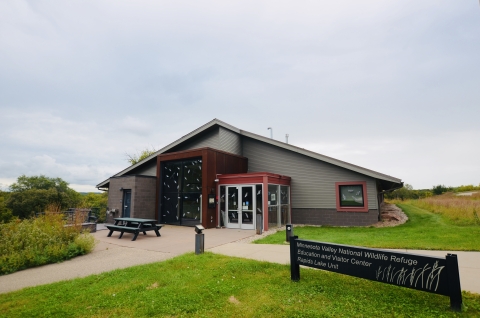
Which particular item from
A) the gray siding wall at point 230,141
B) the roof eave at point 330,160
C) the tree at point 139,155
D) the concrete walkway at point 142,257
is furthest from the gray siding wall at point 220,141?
the tree at point 139,155

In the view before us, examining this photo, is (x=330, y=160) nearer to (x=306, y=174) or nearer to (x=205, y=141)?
(x=306, y=174)

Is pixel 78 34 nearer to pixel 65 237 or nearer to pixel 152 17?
pixel 152 17

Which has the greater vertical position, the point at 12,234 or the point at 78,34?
the point at 78,34

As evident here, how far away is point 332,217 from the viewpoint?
13.8 metres

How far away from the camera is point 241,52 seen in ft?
43.0

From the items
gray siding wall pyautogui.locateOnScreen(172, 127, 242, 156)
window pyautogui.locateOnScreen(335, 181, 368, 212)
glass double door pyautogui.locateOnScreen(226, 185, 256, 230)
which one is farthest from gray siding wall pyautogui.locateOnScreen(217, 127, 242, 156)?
window pyautogui.locateOnScreen(335, 181, 368, 212)

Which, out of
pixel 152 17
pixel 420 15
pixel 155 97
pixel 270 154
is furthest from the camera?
pixel 155 97

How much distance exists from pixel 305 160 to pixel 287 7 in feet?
28.5

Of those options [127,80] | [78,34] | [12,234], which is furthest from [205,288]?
[127,80]

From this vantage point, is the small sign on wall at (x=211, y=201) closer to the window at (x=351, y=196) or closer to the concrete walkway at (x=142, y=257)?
the concrete walkway at (x=142, y=257)

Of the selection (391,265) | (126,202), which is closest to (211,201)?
(126,202)

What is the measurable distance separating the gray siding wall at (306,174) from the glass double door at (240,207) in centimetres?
345

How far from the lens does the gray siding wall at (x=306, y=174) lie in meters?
13.6

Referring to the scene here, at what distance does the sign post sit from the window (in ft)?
32.6
